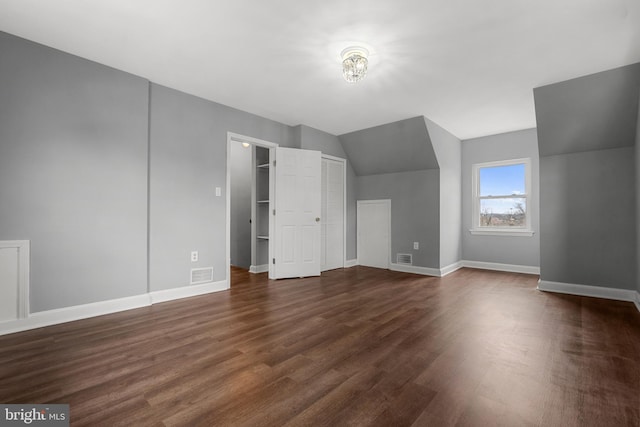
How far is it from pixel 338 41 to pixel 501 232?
15.1 ft

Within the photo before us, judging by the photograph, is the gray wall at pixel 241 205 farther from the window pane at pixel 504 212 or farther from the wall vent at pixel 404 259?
the window pane at pixel 504 212

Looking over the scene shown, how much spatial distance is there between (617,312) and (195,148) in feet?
16.6

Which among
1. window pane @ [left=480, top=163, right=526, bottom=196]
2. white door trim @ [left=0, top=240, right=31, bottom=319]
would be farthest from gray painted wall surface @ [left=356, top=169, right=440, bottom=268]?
white door trim @ [left=0, top=240, right=31, bottom=319]

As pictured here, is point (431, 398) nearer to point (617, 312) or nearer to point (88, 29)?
point (617, 312)

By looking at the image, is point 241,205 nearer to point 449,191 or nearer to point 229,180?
point 229,180

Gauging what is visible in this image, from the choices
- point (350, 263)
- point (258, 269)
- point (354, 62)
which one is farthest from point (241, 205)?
point (354, 62)

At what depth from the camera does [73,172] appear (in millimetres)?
2740

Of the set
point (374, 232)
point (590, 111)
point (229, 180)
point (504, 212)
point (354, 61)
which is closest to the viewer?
point (354, 61)

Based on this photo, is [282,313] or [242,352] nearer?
[242,352]

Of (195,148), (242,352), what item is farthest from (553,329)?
(195,148)

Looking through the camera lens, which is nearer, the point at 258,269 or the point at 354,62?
the point at 354,62

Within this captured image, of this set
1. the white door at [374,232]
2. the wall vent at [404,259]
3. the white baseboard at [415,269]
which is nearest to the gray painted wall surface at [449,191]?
the white baseboard at [415,269]

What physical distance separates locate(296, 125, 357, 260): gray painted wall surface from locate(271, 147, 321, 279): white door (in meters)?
0.33

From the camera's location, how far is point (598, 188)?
144 inches
